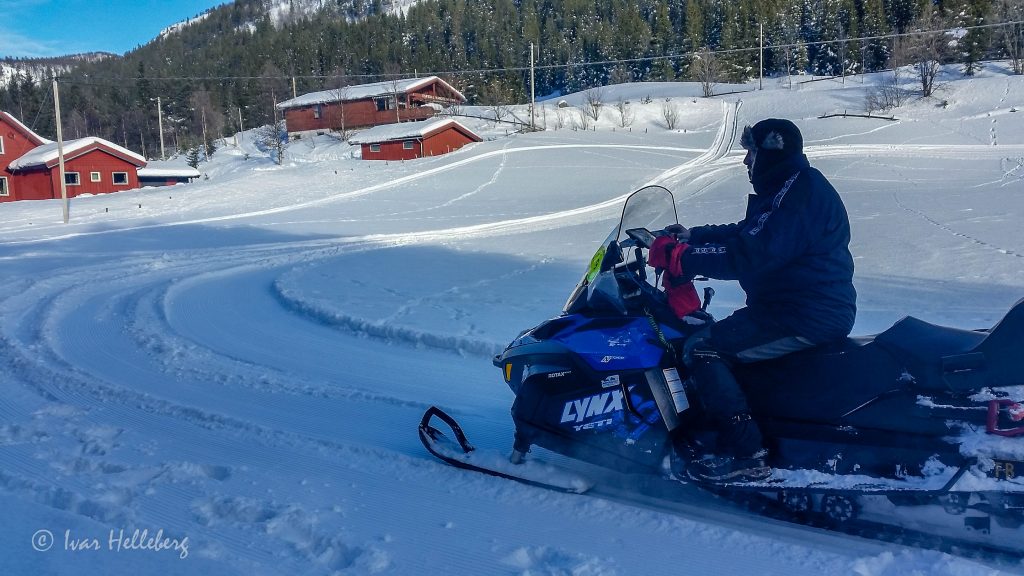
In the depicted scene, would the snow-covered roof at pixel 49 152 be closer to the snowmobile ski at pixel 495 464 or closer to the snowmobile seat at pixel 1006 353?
the snowmobile ski at pixel 495 464

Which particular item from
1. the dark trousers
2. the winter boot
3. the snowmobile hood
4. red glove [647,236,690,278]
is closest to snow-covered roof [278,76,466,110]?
the snowmobile hood

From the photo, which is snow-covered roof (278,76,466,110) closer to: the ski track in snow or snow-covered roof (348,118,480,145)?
snow-covered roof (348,118,480,145)

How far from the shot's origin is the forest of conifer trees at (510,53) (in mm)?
64938

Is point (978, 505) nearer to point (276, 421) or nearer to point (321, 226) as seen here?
point (276, 421)

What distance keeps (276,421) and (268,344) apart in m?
2.11

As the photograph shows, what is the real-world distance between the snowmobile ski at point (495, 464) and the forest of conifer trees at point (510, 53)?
55.4 m

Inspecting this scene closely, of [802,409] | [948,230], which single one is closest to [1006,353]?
[802,409]

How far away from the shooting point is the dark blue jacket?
3.04 metres

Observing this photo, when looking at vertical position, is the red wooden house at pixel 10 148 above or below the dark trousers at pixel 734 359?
above

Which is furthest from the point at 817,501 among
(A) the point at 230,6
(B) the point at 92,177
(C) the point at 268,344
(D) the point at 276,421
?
(A) the point at 230,6

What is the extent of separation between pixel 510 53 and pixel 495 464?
3538 inches

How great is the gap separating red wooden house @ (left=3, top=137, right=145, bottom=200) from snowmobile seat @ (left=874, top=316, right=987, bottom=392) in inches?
1508

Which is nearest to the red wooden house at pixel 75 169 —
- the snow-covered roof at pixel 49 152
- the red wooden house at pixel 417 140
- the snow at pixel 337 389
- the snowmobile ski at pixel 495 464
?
the snow-covered roof at pixel 49 152

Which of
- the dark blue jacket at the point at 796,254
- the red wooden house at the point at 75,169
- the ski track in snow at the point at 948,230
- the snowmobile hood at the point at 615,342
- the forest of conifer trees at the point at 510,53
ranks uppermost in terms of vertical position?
the forest of conifer trees at the point at 510,53
